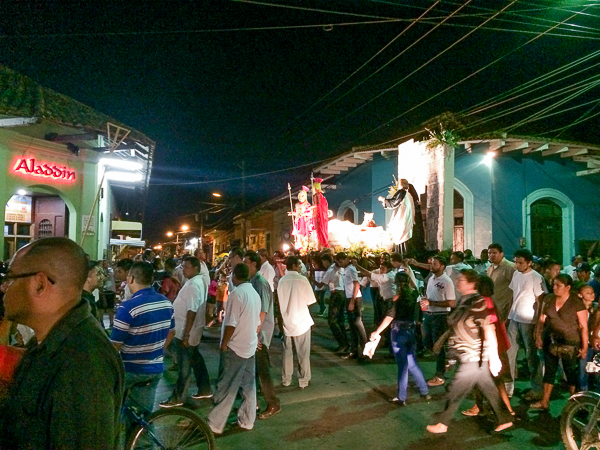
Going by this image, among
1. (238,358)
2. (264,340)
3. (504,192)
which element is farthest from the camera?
(504,192)

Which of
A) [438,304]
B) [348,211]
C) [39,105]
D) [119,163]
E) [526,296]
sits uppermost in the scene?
[39,105]

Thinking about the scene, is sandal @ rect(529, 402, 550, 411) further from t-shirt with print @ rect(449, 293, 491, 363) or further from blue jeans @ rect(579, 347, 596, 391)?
t-shirt with print @ rect(449, 293, 491, 363)

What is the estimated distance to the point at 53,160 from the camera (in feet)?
39.5

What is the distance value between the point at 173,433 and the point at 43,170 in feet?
33.0

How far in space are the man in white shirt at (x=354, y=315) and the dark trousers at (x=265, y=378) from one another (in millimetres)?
3288

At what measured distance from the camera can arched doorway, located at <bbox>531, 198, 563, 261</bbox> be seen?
1681 cm

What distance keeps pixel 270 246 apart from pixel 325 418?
88.4ft

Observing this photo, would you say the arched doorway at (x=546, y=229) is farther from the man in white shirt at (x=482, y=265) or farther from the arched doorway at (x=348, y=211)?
the arched doorway at (x=348, y=211)

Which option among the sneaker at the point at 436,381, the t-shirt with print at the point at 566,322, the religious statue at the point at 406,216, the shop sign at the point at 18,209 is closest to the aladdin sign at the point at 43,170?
the shop sign at the point at 18,209

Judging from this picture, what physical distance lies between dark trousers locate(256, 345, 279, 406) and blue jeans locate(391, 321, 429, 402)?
1759 millimetres

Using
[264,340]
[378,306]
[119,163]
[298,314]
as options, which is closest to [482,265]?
[378,306]

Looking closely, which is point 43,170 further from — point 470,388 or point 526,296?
point 526,296

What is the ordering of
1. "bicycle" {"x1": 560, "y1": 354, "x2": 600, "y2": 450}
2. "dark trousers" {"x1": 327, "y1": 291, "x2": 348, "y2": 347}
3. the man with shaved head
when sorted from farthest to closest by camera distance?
1. "dark trousers" {"x1": 327, "y1": 291, "x2": 348, "y2": 347}
2. "bicycle" {"x1": 560, "y1": 354, "x2": 600, "y2": 450}
3. the man with shaved head

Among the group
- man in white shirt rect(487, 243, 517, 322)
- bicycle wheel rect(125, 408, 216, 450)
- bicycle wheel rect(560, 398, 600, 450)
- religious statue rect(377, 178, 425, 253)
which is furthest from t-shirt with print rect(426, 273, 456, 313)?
religious statue rect(377, 178, 425, 253)
